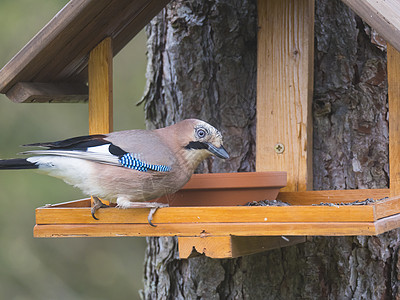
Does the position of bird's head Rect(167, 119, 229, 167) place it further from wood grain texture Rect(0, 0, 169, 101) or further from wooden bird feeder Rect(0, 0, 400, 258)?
wood grain texture Rect(0, 0, 169, 101)

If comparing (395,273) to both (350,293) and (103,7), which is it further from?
(103,7)

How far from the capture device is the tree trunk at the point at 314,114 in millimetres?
3604

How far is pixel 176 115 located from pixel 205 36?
0.50m

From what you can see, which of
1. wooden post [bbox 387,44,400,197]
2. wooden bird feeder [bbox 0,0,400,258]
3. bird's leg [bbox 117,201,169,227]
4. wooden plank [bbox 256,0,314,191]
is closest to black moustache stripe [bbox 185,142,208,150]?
wooden bird feeder [bbox 0,0,400,258]

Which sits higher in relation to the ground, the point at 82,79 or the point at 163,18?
the point at 163,18

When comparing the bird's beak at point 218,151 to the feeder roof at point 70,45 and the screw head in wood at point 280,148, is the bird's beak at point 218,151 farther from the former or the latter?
the feeder roof at point 70,45

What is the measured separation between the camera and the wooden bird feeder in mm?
2586

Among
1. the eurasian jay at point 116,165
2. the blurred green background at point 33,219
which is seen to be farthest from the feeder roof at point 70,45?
the blurred green background at point 33,219

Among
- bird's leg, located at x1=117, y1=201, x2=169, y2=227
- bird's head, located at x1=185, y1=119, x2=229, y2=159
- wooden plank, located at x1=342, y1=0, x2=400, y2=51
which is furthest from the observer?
bird's head, located at x1=185, y1=119, x2=229, y2=159

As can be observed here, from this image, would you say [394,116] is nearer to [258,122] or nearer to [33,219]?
[258,122]

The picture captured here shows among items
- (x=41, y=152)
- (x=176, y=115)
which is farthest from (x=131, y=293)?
(x=41, y=152)

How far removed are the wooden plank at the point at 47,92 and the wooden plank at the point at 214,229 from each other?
2.09 feet

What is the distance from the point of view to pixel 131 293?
6652 mm

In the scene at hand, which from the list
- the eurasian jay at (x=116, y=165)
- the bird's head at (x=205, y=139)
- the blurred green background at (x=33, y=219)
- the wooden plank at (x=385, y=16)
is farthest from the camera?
the blurred green background at (x=33, y=219)
